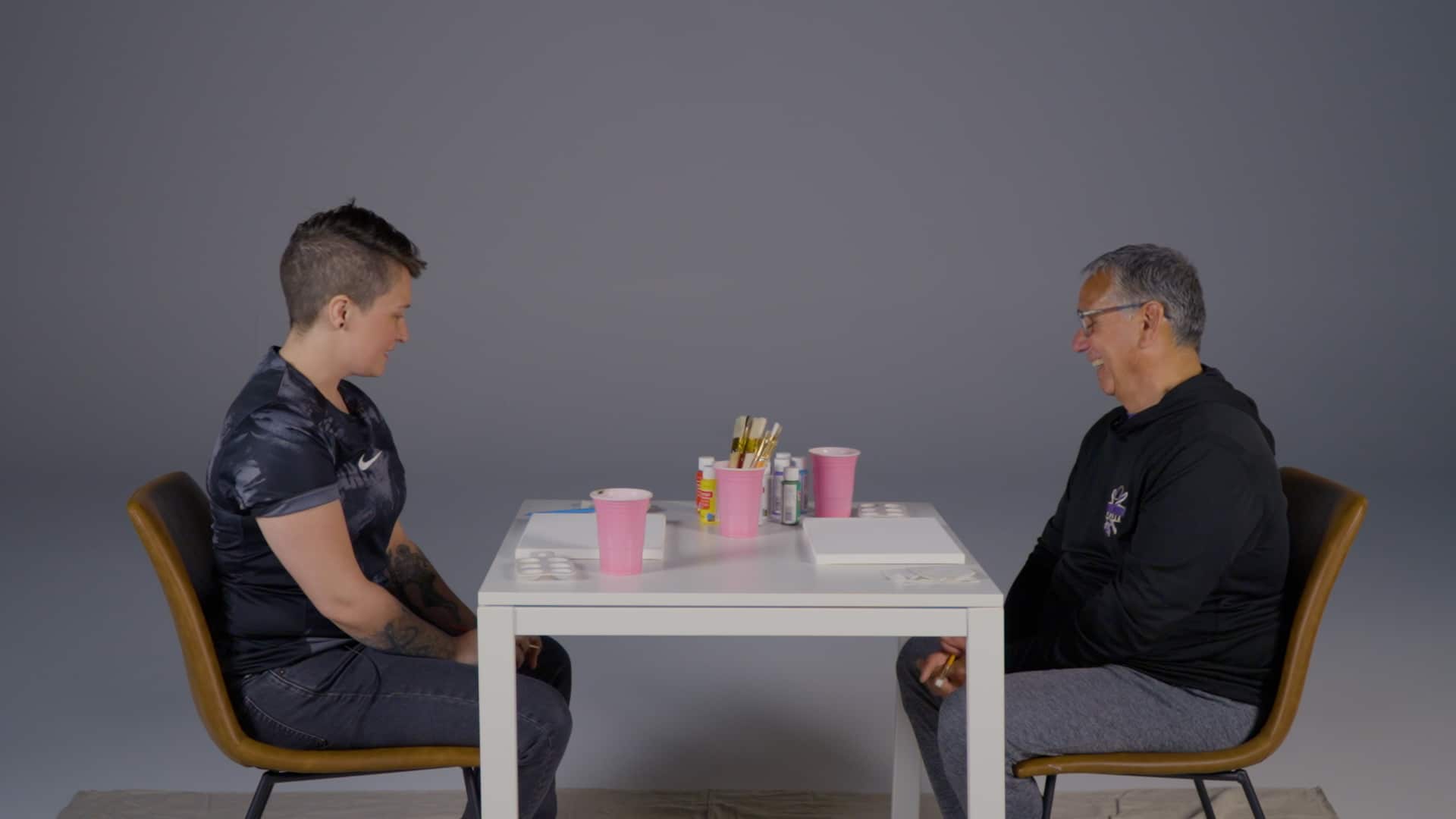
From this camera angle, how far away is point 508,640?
204 cm

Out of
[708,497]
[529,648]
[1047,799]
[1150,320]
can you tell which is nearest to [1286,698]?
[1047,799]

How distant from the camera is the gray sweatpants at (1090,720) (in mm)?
2195

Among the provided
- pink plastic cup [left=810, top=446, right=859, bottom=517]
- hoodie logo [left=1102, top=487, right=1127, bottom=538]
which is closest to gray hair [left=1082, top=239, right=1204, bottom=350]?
hoodie logo [left=1102, top=487, right=1127, bottom=538]

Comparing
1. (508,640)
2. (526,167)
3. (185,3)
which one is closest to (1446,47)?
(526,167)

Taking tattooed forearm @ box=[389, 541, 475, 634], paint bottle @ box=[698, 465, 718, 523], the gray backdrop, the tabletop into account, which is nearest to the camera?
the tabletop

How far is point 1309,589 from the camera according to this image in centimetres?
223

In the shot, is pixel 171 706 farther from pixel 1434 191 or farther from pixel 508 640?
pixel 1434 191

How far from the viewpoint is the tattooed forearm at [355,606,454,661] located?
7.55ft

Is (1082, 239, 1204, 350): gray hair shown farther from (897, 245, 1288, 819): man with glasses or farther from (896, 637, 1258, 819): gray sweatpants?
(896, 637, 1258, 819): gray sweatpants

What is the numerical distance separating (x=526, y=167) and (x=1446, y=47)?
4.44m

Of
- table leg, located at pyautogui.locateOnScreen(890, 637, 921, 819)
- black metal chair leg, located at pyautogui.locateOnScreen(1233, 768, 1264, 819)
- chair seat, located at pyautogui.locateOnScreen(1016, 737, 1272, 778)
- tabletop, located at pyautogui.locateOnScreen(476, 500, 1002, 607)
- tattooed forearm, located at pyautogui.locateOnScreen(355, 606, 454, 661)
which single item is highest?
tabletop, located at pyautogui.locateOnScreen(476, 500, 1002, 607)

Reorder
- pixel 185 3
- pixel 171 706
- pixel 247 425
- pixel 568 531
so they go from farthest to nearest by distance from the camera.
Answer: pixel 185 3 < pixel 171 706 < pixel 568 531 < pixel 247 425

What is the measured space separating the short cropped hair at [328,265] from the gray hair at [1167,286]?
122 cm

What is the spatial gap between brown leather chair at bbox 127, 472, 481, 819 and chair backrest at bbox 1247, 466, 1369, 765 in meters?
1.21
